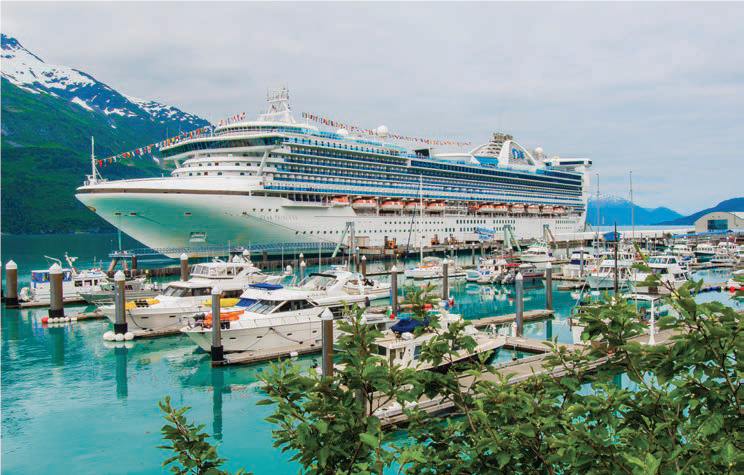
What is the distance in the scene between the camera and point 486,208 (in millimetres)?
73250

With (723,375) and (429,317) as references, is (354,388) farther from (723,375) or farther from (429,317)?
(723,375)

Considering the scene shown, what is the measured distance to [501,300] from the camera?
34.3 metres

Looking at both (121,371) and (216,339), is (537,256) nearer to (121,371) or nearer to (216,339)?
(216,339)

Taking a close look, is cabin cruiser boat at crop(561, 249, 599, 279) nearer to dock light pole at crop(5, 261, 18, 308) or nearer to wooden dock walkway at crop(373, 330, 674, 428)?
wooden dock walkway at crop(373, 330, 674, 428)

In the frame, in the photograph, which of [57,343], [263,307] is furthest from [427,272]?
[57,343]

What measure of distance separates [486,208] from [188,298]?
177 feet

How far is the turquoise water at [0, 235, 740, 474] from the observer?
12.0 m

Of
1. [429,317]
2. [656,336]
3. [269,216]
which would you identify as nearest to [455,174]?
[269,216]

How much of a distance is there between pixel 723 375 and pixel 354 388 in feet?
8.83

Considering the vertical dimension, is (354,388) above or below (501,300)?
above

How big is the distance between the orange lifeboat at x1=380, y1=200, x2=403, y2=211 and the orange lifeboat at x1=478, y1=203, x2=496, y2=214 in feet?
53.3

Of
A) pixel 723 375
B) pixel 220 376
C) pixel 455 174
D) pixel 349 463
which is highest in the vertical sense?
pixel 455 174

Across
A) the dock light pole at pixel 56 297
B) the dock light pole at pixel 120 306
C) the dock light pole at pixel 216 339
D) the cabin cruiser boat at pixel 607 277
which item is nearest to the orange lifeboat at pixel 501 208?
the cabin cruiser boat at pixel 607 277

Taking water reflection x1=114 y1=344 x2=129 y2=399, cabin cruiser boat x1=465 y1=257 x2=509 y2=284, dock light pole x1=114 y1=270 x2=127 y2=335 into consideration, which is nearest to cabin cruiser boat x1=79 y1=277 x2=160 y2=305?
dock light pole x1=114 y1=270 x2=127 y2=335
